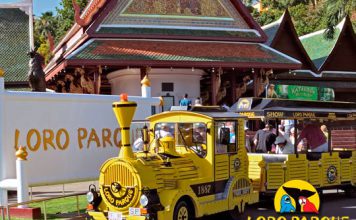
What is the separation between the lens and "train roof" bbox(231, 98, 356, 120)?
39.4 ft

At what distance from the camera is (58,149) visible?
11883mm

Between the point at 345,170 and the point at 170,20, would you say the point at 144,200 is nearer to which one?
the point at 345,170

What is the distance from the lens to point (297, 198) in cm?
1004

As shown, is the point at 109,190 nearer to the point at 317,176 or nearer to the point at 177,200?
the point at 177,200

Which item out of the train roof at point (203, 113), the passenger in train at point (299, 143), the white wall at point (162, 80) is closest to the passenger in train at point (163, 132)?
the train roof at point (203, 113)

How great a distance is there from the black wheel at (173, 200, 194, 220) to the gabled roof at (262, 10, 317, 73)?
22.0 metres

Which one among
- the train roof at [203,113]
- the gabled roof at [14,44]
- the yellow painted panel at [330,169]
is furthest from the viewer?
the gabled roof at [14,44]

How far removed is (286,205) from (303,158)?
238 cm

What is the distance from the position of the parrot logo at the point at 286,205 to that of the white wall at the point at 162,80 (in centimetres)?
1425

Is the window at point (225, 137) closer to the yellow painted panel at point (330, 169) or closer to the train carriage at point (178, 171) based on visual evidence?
the train carriage at point (178, 171)

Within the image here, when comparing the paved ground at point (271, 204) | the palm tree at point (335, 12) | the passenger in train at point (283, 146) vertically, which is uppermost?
the palm tree at point (335, 12)

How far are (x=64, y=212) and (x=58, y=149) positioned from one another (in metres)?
1.51

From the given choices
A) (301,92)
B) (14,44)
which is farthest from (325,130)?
(14,44)

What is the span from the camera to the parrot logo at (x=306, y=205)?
998cm
